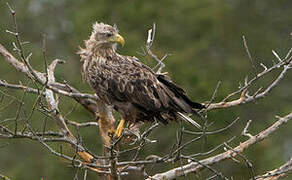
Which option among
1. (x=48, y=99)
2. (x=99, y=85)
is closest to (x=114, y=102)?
(x=99, y=85)

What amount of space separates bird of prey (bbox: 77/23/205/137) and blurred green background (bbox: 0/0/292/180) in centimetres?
955

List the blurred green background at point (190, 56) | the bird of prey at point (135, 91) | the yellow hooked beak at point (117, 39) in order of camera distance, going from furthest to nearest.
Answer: the blurred green background at point (190, 56), the yellow hooked beak at point (117, 39), the bird of prey at point (135, 91)

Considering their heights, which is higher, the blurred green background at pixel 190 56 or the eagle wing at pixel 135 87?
the blurred green background at pixel 190 56

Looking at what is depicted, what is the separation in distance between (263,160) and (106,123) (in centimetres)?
1167

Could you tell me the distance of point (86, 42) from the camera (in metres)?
9.09

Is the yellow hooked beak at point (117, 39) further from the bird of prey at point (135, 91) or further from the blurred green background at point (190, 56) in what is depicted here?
the blurred green background at point (190, 56)

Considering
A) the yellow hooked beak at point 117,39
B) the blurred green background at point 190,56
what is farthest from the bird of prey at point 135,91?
the blurred green background at point 190,56

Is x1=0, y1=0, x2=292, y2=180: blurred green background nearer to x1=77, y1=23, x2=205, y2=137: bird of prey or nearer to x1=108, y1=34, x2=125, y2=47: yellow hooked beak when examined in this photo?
x1=108, y1=34, x2=125, y2=47: yellow hooked beak

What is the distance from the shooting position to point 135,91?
8.33 metres

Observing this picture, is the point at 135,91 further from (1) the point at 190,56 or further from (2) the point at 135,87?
(1) the point at 190,56

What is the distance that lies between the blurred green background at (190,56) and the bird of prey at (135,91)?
9.55m

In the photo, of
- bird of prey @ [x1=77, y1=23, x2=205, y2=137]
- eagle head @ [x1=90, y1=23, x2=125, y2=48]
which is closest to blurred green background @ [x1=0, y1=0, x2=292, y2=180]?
eagle head @ [x1=90, y1=23, x2=125, y2=48]

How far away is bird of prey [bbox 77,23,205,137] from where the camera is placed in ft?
26.7

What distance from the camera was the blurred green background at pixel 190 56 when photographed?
19.4 m
